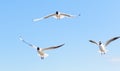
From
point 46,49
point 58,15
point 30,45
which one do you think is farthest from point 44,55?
point 58,15

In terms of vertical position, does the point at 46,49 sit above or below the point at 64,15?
below

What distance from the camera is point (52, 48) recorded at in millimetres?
40875

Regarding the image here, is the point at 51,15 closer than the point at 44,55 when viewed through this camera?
No

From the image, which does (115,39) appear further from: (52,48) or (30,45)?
(30,45)

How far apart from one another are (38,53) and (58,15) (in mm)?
6067

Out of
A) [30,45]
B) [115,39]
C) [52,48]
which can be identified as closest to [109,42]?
[115,39]

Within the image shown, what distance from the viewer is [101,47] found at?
140 feet

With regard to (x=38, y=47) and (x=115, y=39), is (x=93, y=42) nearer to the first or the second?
(x=115, y=39)

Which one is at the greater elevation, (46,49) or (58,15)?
(58,15)

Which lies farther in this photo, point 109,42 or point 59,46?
point 109,42

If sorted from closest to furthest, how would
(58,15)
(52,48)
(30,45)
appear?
1. (30,45)
2. (52,48)
3. (58,15)

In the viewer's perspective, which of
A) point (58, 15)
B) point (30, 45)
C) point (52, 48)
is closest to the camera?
point (30, 45)

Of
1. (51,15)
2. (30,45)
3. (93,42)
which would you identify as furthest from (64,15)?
(30,45)

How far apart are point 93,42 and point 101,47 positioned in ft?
3.46
